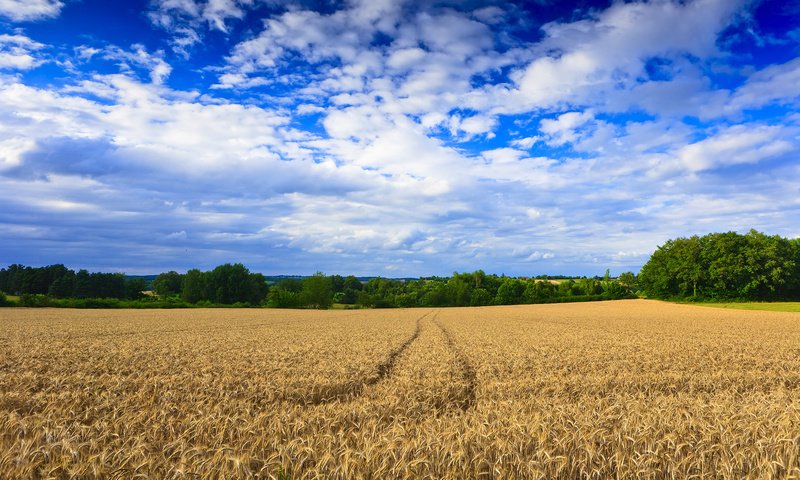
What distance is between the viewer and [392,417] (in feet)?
24.1

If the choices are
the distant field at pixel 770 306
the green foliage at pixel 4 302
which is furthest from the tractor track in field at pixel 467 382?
the green foliage at pixel 4 302

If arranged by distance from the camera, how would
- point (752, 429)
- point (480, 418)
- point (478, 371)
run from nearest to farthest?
point (752, 429), point (480, 418), point (478, 371)

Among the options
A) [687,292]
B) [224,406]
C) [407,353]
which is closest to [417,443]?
[224,406]

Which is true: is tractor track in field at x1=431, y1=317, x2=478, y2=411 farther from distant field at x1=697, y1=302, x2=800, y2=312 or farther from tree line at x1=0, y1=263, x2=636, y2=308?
tree line at x1=0, y1=263, x2=636, y2=308

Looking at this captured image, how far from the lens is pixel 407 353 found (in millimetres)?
16719

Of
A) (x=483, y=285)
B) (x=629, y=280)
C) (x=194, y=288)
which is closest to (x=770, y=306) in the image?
(x=629, y=280)

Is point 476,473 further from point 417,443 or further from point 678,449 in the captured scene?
point 678,449

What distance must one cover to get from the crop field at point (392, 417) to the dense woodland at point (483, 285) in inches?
3285

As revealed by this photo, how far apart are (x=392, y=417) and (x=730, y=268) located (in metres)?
95.4

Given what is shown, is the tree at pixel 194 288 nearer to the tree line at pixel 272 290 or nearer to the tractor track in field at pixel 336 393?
the tree line at pixel 272 290

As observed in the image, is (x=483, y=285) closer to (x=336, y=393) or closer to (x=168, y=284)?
(x=168, y=284)

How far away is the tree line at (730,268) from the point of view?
8069 centimetres

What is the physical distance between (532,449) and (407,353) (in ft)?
39.0

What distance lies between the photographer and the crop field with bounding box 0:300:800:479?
4504mm
